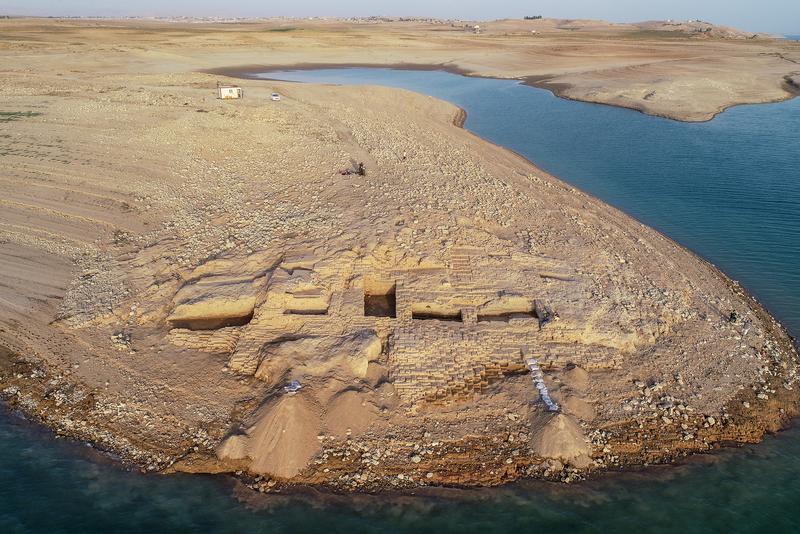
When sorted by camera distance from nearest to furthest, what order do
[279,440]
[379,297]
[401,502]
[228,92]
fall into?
1. [401,502]
2. [279,440]
3. [379,297]
4. [228,92]

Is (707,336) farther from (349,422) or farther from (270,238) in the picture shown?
(270,238)

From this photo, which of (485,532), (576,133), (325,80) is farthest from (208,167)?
(325,80)

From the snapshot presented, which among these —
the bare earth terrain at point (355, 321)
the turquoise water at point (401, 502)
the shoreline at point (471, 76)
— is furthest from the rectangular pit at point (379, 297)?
the shoreline at point (471, 76)

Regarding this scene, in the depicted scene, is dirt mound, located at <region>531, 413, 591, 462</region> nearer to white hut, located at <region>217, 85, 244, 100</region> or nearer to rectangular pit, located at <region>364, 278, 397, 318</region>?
rectangular pit, located at <region>364, 278, 397, 318</region>

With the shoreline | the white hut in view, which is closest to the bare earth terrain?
the white hut

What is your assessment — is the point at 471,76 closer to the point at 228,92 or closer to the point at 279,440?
the point at 228,92

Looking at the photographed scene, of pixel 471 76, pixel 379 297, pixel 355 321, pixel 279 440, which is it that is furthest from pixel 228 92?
pixel 471 76

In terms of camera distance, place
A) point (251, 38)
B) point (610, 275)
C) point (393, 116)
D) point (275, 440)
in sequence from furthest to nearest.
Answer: point (251, 38) → point (393, 116) → point (610, 275) → point (275, 440)
